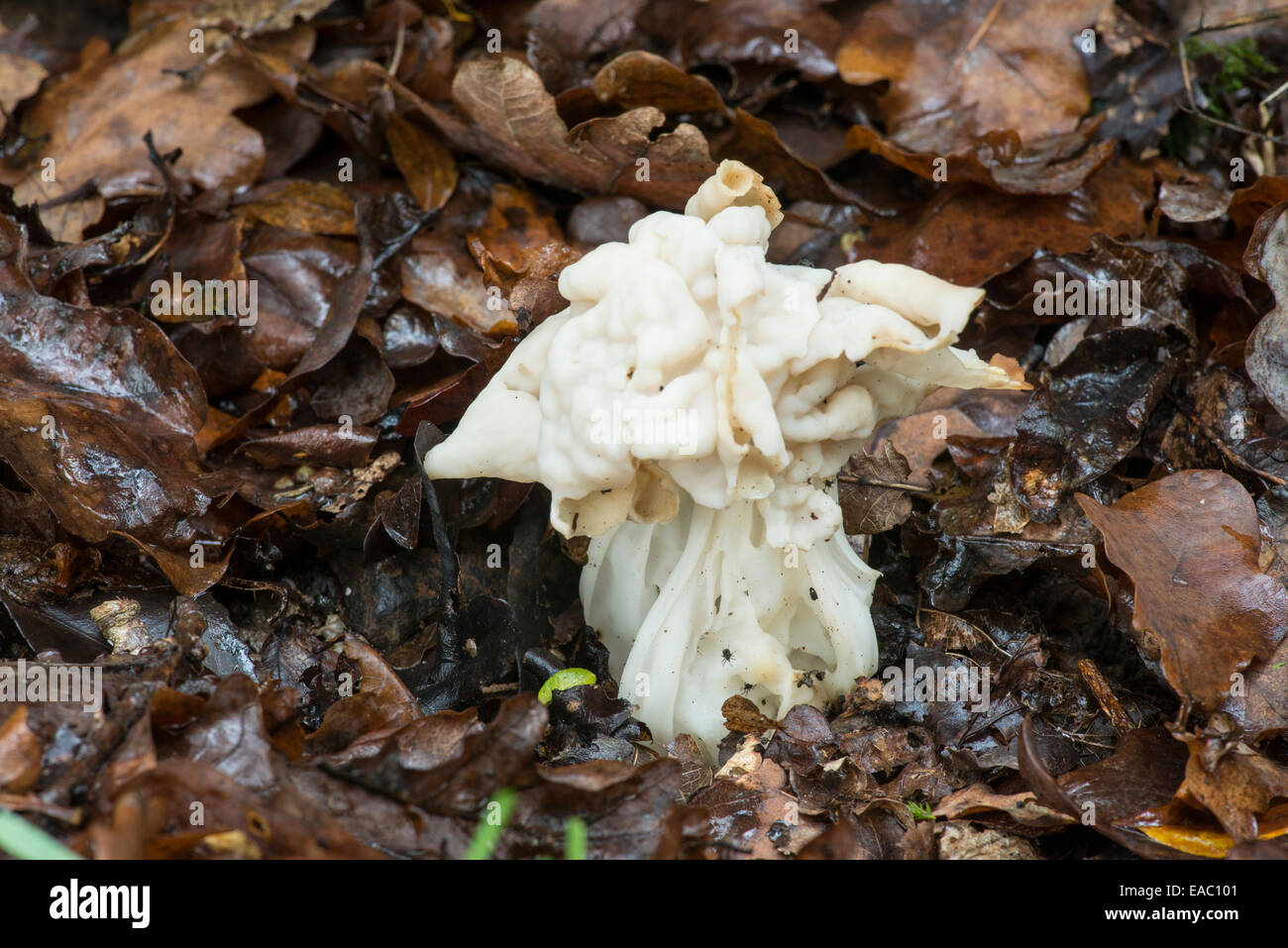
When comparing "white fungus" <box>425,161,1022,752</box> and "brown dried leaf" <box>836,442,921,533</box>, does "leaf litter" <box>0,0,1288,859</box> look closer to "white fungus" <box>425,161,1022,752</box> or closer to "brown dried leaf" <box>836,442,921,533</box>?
"brown dried leaf" <box>836,442,921,533</box>

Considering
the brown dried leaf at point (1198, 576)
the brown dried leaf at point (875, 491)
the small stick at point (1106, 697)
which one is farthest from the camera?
the brown dried leaf at point (875, 491)

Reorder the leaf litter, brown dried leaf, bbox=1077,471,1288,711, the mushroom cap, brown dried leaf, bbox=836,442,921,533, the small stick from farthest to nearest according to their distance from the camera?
brown dried leaf, bbox=836,442,921,533
the small stick
brown dried leaf, bbox=1077,471,1288,711
the mushroom cap
the leaf litter

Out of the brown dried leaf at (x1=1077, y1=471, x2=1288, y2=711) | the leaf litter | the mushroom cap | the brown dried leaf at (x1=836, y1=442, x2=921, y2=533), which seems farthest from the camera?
the brown dried leaf at (x1=836, y1=442, x2=921, y2=533)

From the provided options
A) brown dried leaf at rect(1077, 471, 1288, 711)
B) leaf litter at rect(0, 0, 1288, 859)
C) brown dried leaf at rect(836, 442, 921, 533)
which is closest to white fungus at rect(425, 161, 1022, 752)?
leaf litter at rect(0, 0, 1288, 859)

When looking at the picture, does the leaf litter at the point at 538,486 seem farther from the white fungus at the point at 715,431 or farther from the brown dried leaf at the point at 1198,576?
the white fungus at the point at 715,431

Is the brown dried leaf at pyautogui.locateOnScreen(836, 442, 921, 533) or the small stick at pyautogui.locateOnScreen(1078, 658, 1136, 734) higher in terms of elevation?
the brown dried leaf at pyautogui.locateOnScreen(836, 442, 921, 533)

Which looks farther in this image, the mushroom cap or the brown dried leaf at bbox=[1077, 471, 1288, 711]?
the brown dried leaf at bbox=[1077, 471, 1288, 711]

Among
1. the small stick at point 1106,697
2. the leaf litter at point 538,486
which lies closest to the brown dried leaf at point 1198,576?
the leaf litter at point 538,486

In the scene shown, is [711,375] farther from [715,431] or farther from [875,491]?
[875,491]

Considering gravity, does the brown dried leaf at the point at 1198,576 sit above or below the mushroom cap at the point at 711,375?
below

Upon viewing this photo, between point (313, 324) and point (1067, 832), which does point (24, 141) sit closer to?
point (313, 324)
